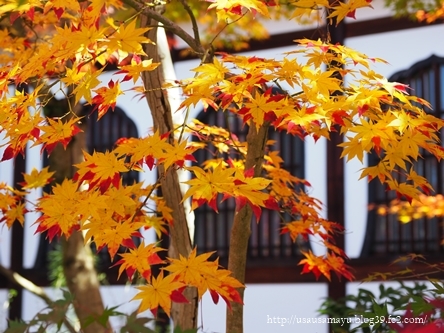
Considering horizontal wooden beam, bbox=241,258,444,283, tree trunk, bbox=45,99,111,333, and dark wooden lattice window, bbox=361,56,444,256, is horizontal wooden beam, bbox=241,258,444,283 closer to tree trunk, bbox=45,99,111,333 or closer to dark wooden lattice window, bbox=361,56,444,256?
dark wooden lattice window, bbox=361,56,444,256

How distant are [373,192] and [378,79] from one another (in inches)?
157

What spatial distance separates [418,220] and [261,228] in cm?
137

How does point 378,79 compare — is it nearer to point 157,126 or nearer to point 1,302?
point 157,126

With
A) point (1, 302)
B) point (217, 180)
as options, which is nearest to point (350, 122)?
point (217, 180)

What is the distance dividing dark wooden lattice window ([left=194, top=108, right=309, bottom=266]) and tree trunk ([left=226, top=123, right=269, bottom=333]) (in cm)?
372

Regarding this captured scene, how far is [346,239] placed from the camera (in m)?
6.19

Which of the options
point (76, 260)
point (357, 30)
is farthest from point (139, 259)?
point (357, 30)

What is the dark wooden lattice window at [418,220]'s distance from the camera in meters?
5.96

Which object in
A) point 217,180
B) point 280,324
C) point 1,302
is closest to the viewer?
point 217,180

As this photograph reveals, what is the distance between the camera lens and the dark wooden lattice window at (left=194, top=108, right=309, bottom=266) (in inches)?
257

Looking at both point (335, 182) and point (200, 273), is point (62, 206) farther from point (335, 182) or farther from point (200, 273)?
point (335, 182)

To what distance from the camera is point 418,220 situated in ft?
19.9

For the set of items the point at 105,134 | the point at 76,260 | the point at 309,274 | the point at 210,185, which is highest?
the point at 105,134

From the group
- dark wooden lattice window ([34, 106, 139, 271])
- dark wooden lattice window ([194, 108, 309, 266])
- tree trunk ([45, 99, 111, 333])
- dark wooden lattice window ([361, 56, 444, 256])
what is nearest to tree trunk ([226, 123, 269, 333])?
tree trunk ([45, 99, 111, 333])
